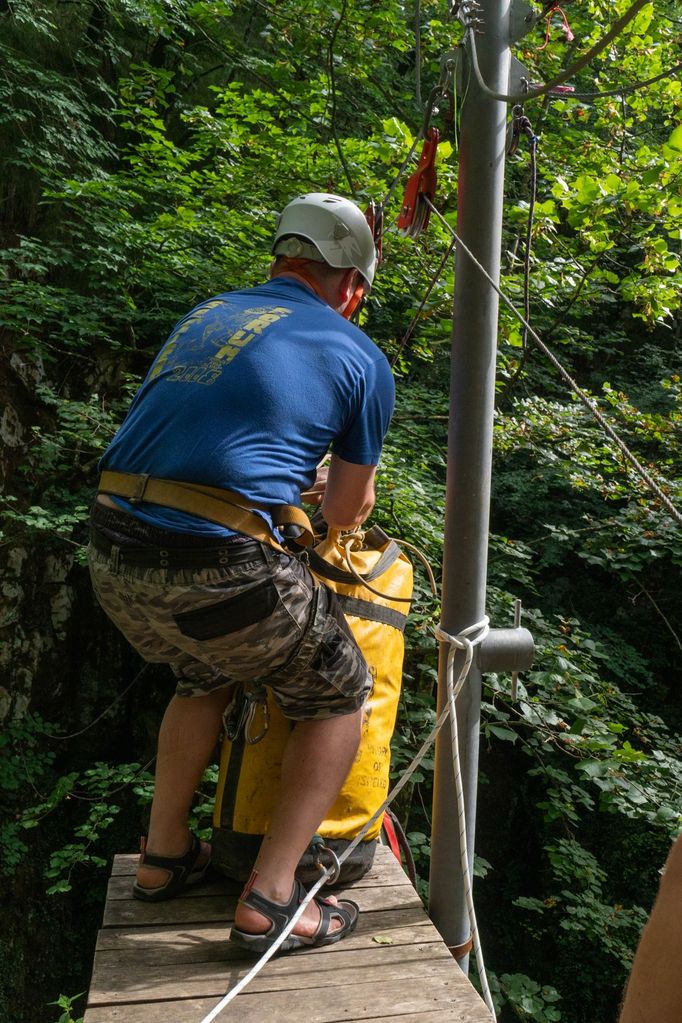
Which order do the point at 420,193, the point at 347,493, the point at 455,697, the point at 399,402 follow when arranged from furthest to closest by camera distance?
the point at 399,402 → the point at 420,193 → the point at 455,697 → the point at 347,493

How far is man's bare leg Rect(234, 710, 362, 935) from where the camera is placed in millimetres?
1850

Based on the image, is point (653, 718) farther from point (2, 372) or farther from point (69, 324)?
point (2, 372)

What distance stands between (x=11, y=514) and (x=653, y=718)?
3.94 metres

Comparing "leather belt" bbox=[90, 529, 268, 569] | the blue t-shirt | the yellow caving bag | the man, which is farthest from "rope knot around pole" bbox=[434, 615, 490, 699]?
"leather belt" bbox=[90, 529, 268, 569]

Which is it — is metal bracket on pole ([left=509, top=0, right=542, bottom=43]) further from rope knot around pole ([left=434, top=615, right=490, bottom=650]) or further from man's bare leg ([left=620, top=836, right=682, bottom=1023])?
man's bare leg ([left=620, top=836, right=682, bottom=1023])

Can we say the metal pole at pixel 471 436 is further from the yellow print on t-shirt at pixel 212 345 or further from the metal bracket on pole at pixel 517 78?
the yellow print on t-shirt at pixel 212 345

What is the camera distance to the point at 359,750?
7.08ft

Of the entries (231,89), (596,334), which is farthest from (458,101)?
(596,334)

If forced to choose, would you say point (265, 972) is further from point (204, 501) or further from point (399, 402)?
point (399, 402)

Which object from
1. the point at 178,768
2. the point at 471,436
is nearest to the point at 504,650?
the point at 471,436

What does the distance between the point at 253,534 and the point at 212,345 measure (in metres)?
0.46

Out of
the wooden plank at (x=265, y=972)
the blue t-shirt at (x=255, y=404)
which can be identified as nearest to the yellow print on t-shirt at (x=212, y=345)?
the blue t-shirt at (x=255, y=404)

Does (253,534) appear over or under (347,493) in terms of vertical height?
under

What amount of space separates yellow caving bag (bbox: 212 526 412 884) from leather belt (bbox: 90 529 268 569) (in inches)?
15.9
